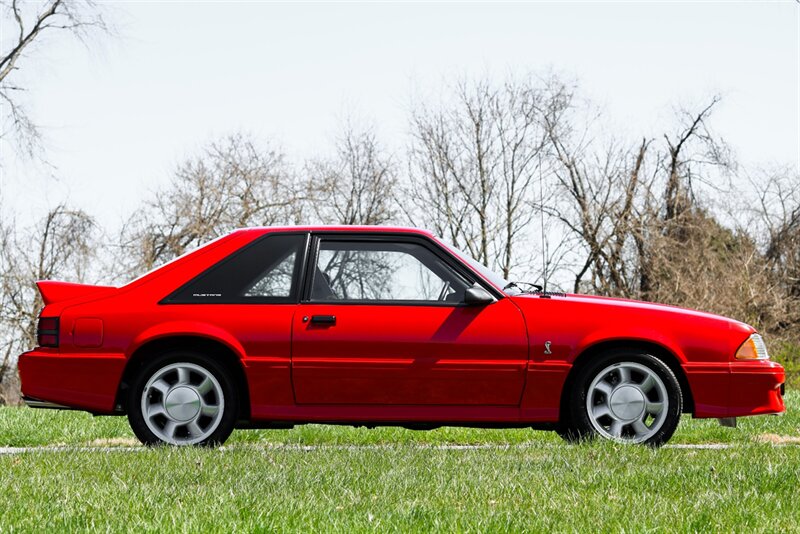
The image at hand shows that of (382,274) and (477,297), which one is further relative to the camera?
(382,274)

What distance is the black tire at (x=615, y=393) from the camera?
7.07m

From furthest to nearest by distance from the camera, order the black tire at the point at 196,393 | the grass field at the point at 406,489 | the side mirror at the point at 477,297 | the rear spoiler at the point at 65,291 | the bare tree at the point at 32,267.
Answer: the bare tree at the point at 32,267, the rear spoiler at the point at 65,291, the black tire at the point at 196,393, the side mirror at the point at 477,297, the grass field at the point at 406,489

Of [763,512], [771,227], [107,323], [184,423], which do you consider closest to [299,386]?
[184,423]

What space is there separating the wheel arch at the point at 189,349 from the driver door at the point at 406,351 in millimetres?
441

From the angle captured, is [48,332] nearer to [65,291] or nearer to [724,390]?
[65,291]

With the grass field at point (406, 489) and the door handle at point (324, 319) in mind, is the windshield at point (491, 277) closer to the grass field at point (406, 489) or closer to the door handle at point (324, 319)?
the door handle at point (324, 319)

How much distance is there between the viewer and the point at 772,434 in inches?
367

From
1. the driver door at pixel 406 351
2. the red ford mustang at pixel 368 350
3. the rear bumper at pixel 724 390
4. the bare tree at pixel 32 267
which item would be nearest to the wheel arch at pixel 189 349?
the red ford mustang at pixel 368 350

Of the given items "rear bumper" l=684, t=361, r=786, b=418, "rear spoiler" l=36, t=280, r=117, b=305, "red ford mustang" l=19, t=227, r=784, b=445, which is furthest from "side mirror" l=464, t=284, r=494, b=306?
"rear spoiler" l=36, t=280, r=117, b=305

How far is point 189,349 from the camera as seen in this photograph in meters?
7.15

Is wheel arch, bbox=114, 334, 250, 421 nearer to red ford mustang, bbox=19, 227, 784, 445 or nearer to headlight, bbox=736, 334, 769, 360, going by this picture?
red ford mustang, bbox=19, 227, 784, 445

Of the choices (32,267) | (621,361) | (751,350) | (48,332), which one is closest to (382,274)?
(621,361)

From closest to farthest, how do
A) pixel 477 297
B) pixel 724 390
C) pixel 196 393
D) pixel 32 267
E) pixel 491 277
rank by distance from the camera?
pixel 477 297 → pixel 196 393 → pixel 724 390 → pixel 491 277 → pixel 32 267

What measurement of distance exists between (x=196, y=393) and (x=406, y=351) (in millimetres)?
1554
